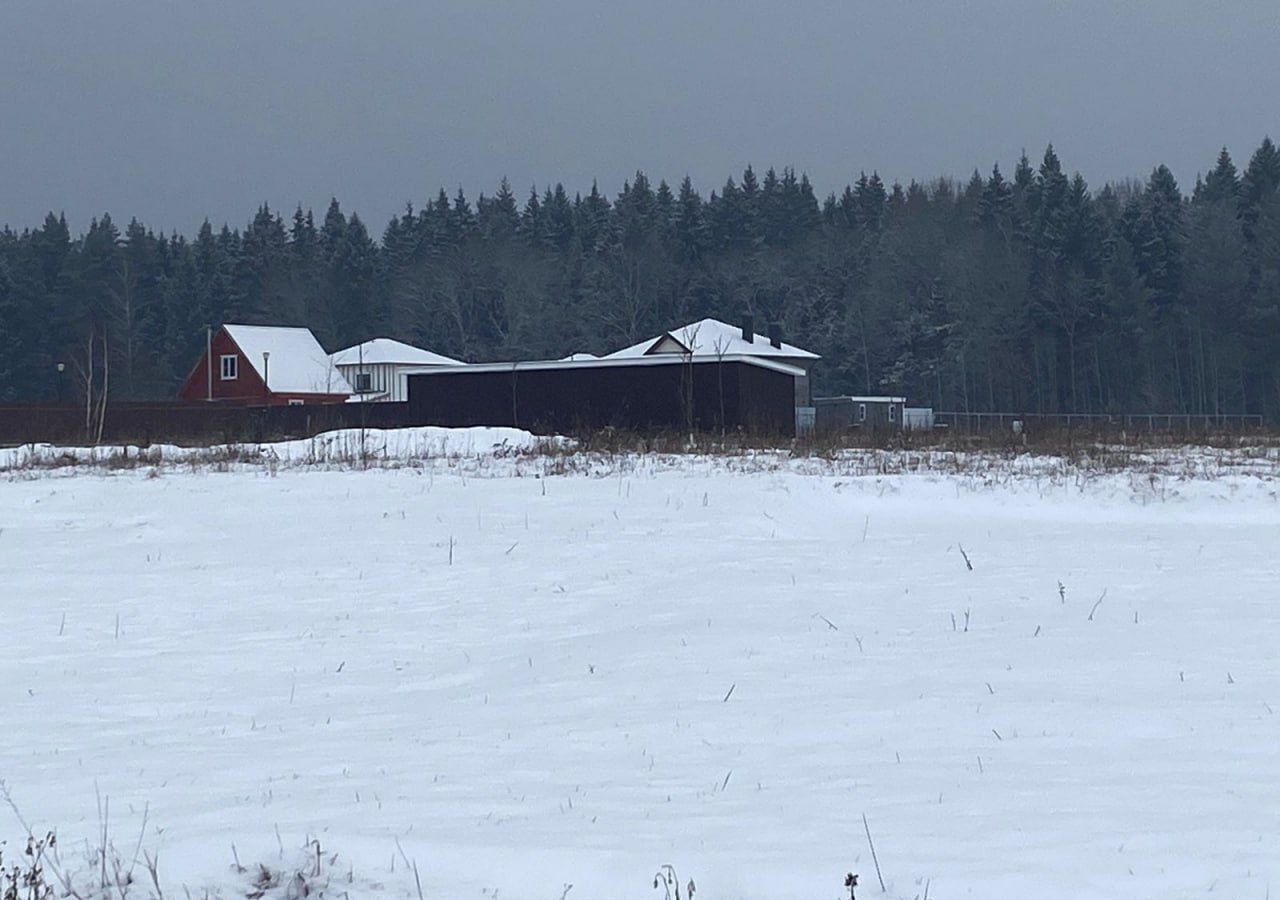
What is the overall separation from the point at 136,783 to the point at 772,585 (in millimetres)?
6337

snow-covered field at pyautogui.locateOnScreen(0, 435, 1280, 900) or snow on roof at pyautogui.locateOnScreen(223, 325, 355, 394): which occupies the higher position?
snow on roof at pyautogui.locateOnScreen(223, 325, 355, 394)

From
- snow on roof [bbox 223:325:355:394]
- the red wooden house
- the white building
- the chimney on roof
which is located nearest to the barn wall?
the white building

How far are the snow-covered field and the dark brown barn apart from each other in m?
21.1

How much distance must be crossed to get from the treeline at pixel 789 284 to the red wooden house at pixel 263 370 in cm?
702

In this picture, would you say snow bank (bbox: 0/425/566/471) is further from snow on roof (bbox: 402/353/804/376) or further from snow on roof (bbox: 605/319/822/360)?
snow on roof (bbox: 605/319/822/360)

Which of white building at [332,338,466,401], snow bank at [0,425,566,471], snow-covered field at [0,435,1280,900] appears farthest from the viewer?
white building at [332,338,466,401]

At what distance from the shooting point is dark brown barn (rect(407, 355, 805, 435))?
123ft

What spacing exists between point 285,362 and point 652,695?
6410 cm

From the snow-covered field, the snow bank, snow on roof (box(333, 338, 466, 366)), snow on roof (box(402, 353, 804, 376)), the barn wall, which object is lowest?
the snow-covered field

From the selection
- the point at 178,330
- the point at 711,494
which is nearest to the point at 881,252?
the point at 178,330

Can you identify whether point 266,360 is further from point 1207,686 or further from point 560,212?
point 1207,686

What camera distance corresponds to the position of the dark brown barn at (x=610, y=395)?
1475 inches

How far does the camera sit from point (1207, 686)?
7285mm

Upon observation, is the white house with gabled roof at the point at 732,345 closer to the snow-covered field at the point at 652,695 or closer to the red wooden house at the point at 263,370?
the red wooden house at the point at 263,370
